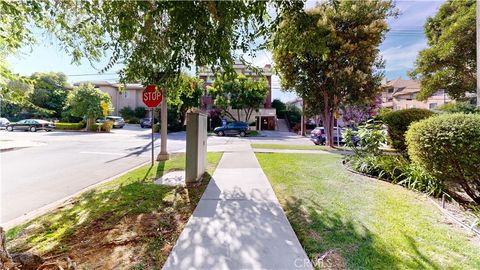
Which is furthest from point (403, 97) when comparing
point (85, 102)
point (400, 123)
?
point (85, 102)

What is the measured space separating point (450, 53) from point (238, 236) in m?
14.7

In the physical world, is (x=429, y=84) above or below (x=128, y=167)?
above

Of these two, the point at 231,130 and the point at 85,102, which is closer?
the point at 85,102

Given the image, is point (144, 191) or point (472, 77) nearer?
point (144, 191)

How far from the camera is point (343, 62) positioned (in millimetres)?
14234

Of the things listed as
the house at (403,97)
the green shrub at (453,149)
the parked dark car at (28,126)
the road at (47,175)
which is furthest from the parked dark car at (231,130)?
the house at (403,97)

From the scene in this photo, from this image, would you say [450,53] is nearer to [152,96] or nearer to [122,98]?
[152,96]

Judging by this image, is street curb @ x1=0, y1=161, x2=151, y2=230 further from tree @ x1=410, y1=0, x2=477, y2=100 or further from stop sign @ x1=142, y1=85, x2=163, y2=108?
tree @ x1=410, y1=0, x2=477, y2=100

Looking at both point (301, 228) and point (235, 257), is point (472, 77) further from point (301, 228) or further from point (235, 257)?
point (235, 257)

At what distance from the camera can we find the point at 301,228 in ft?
11.6

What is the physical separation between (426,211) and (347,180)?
210 centimetres

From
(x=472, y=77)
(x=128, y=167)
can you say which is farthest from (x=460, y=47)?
(x=128, y=167)

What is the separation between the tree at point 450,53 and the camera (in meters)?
11.2

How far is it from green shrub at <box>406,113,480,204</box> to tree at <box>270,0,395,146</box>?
7.37m
